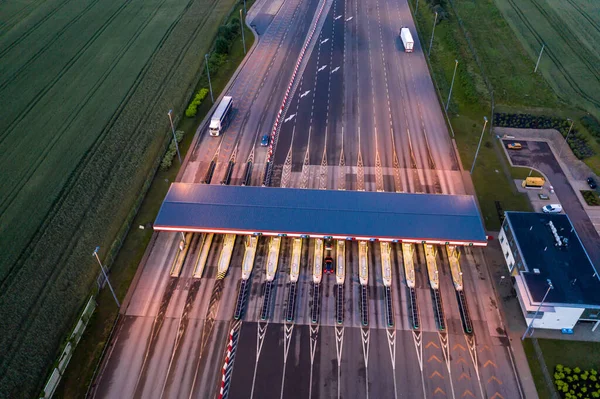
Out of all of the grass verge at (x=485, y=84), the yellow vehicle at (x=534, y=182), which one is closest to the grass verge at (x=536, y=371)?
the grass verge at (x=485, y=84)

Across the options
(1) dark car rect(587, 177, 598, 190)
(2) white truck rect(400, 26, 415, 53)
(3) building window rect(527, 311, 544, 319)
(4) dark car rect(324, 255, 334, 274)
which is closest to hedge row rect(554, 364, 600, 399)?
(3) building window rect(527, 311, 544, 319)

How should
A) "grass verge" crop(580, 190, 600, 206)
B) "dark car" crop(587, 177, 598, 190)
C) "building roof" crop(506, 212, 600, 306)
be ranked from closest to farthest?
"building roof" crop(506, 212, 600, 306), "grass verge" crop(580, 190, 600, 206), "dark car" crop(587, 177, 598, 190)

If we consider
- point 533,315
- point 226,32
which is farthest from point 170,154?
point 533,315

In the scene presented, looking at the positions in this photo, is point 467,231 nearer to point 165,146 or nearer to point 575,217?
point 575,217

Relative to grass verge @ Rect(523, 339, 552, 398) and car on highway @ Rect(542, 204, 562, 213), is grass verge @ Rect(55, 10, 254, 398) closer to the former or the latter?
grass verge @ Rect(523, 339, 552, 398)

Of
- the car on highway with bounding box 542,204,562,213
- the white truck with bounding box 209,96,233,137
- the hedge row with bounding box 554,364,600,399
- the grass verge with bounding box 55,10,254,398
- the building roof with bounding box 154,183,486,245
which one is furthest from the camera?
the white truck with bounding box 209,96,233,137

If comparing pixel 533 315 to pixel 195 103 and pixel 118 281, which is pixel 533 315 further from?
pixel 195 103
